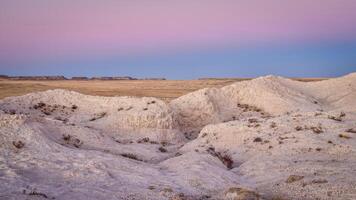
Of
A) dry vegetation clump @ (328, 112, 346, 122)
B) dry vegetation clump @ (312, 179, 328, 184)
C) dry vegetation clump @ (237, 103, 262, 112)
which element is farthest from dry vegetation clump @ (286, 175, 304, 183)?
dry vegetation clump @ (237, 103, 262, 112)

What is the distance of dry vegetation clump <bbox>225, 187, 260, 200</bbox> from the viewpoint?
1273cm

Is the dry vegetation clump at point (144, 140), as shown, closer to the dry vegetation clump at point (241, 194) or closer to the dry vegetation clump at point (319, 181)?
the dry vegetation clump at point (241, 194)

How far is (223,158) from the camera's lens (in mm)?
21609

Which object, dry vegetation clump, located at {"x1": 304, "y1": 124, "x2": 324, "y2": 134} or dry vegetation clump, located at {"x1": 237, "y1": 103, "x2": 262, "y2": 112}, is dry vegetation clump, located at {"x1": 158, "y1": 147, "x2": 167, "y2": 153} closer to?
dry vegetation clump, located at {"x1": 304, "y1": 124, "x2": 324, "y2": 134}

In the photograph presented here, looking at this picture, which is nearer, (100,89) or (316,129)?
(316,129)

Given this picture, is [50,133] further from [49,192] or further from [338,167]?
[338,167]

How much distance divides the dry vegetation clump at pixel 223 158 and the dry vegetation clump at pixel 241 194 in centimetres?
693

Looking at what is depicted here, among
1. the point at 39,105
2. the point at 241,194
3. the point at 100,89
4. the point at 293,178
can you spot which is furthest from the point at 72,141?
the point at 100,89

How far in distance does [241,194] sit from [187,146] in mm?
11048

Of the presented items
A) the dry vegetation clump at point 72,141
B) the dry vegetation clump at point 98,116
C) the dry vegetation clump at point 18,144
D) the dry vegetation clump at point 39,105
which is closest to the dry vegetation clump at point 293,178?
the dry vegetation clump at point 18,144

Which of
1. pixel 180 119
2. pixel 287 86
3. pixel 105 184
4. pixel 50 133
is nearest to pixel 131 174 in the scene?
pixel 105 184

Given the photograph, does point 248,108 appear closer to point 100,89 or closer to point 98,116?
point 98,116

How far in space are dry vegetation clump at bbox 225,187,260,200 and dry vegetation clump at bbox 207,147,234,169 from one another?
6.93 meters

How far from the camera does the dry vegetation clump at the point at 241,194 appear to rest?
12727 millimetres
